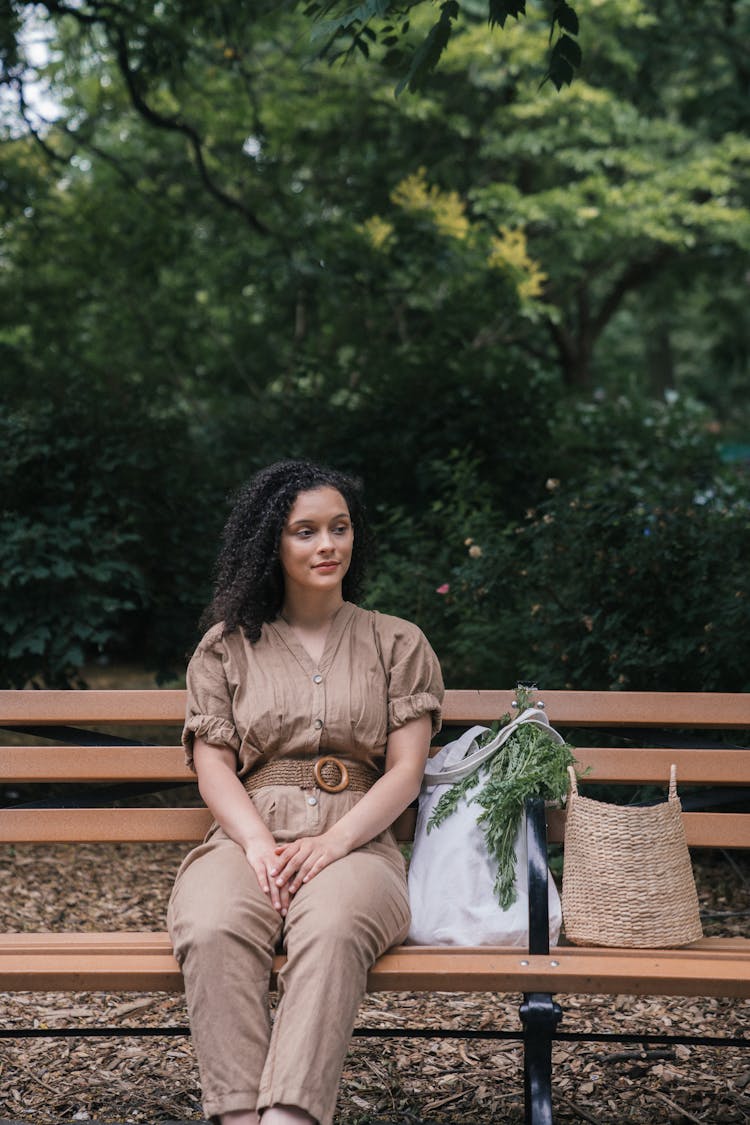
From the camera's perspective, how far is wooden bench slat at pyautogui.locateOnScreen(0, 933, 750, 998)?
2.57 m

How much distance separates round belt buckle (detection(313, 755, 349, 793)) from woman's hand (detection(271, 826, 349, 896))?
0.46ft

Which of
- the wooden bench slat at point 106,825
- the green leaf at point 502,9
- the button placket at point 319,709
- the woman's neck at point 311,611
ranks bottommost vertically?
the wooden bench slat at point 106,825

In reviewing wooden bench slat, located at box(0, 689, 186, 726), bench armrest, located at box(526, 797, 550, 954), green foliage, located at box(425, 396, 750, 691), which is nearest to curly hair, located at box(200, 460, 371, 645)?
wooden bench slat, located at box(0, 689, 186, 726)

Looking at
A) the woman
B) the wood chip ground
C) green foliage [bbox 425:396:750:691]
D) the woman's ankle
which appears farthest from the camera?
green foliage [bbox 425:396:750:691]

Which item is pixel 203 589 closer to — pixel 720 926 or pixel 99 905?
pixel 99 905

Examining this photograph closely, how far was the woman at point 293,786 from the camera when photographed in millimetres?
2477

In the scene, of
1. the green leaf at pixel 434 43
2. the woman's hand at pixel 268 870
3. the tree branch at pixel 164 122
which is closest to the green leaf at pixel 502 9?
the green leaf at pixel 434 43

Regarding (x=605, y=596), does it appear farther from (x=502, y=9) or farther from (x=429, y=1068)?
(x=502, y=9)

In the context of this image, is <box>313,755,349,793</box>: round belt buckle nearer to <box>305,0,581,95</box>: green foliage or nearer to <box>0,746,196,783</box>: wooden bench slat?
<box>0,746,196,783</box>: wooden bench slat

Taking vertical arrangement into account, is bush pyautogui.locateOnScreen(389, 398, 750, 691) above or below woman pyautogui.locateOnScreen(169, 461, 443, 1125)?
above

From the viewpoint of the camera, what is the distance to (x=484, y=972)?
2584 mm

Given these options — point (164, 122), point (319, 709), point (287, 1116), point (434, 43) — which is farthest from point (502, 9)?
point (164, 122)

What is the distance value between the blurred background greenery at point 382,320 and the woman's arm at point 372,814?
73.2 inches

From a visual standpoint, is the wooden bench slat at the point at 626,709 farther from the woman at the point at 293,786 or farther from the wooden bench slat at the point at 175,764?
the woman at the point at 293,786
